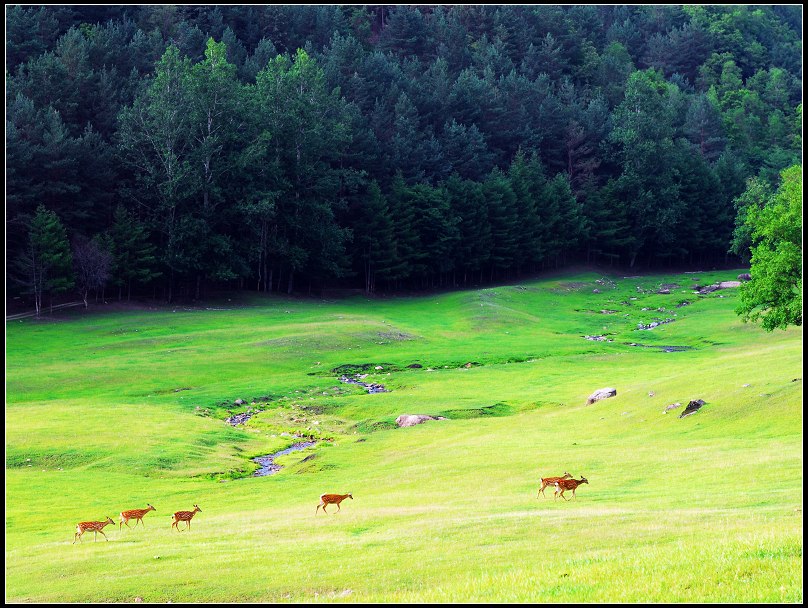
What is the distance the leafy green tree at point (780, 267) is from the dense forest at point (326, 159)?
6019 centimetres

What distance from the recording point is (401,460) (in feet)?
132

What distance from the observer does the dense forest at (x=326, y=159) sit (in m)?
96.0

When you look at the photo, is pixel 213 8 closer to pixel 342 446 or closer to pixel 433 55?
pixel 433 55

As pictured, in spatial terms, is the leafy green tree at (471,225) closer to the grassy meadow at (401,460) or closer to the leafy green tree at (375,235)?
the leafy green tree at (375,235)

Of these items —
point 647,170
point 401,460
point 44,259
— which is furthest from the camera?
point 647,170

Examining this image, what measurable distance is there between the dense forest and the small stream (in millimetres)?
47103

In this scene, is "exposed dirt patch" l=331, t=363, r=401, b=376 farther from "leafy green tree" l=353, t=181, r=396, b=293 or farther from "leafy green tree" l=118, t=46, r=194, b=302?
"leafy green tree" l=353, t=181, r=396, b=293

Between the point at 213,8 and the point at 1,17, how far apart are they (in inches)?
5657

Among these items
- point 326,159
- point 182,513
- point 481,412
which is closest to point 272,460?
point 481,412

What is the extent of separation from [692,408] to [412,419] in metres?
13.9

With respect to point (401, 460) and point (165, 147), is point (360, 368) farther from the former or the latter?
point (165, 147)

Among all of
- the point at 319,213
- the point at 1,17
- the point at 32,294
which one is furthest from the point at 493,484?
the point at 319,213

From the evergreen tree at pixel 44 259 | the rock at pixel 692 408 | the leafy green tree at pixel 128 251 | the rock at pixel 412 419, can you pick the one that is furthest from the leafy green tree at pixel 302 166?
the rock at pixel 692 408

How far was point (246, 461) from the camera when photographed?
42.3 metres
